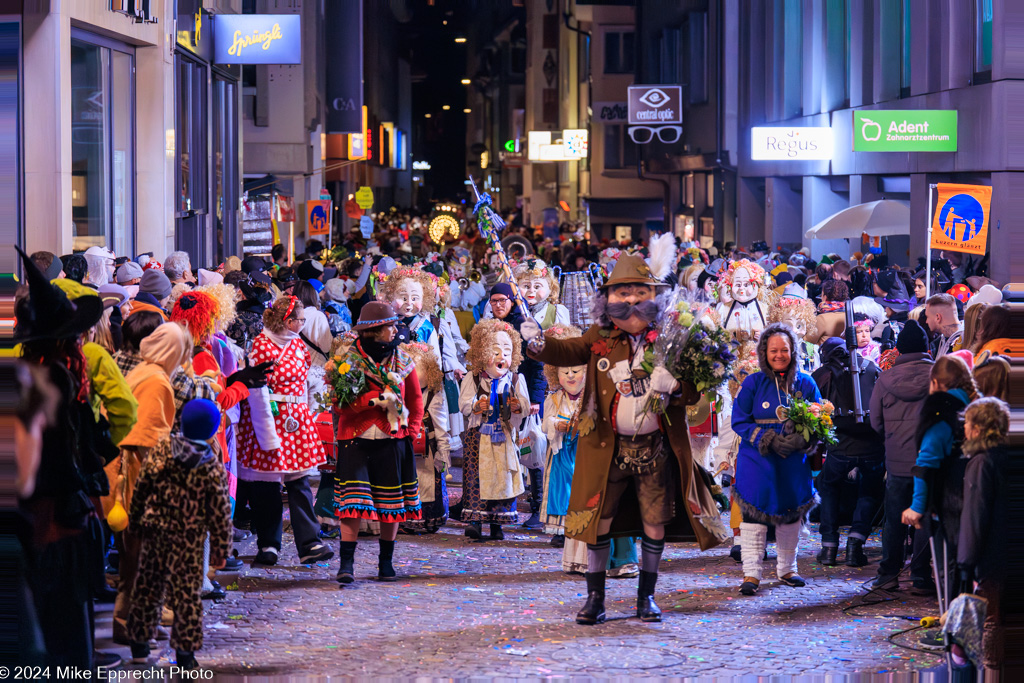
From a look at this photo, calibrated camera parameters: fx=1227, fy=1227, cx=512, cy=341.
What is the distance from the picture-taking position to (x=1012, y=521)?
21.9 ft

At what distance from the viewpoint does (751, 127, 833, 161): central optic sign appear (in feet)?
85.4

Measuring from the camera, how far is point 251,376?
327 inches

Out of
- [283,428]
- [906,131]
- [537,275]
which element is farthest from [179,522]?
[906,131]

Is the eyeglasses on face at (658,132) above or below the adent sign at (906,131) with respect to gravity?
above

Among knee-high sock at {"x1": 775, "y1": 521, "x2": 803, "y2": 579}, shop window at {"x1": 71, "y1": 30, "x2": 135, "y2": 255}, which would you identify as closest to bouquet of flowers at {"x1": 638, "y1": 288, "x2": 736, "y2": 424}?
knee-high sock at {"x1": 775, "y1": 521, "x2": 803, "y2": 579}

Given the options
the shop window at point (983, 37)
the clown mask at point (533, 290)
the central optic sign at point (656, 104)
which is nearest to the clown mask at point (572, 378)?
the clown mask at point (533, 290)

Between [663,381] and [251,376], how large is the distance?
9.19 ft

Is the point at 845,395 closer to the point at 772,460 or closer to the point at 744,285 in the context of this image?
the point at 772,460

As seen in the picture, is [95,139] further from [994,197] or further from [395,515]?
[994,197]

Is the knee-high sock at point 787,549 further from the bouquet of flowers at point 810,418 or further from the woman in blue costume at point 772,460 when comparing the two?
the bouquet of flowers at point 810,418

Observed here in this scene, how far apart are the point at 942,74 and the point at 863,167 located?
470 cm

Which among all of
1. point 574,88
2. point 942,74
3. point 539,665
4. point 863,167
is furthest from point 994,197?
point 574,88

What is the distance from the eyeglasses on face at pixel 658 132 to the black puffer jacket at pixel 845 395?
2921 cm

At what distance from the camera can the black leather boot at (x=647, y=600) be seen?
770 cm
